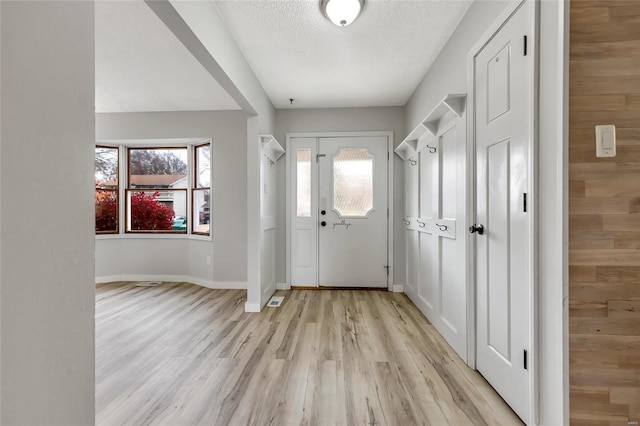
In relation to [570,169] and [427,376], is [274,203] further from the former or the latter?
[570,169]

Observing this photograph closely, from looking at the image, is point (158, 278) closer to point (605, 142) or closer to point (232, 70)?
point (232, 70)

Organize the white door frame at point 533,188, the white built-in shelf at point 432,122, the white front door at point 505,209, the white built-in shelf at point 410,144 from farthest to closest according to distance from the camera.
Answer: the white built-in shelf at point 410,144 < the white built-in shelf at point 432,122 < the white front door at point 505,209 < the white door frame at point 533,188

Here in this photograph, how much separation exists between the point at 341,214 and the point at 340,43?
6.76 feet

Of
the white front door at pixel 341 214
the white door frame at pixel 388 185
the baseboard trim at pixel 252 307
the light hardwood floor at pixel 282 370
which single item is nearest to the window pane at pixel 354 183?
the white front door at pixel 341 214

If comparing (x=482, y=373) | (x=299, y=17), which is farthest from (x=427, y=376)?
(x=299, y=17)

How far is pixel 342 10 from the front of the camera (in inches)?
75.3

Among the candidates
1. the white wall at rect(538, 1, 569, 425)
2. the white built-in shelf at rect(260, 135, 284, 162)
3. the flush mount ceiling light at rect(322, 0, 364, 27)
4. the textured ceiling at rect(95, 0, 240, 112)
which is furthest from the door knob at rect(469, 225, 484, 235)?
the textured ceiling at rect(95, 0, 240, 112)

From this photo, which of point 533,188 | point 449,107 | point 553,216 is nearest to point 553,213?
point 553,216

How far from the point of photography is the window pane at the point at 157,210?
430 cm

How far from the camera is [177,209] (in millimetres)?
4324

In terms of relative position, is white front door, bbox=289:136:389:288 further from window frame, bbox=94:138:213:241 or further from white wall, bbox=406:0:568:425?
white wall, bbox=406:0:568:425

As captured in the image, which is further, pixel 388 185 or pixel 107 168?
pixel 107 168

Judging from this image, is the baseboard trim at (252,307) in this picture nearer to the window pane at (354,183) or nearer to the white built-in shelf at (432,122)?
the window pane at (354,183)

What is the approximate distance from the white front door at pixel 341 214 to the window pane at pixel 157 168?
1.75 metres
